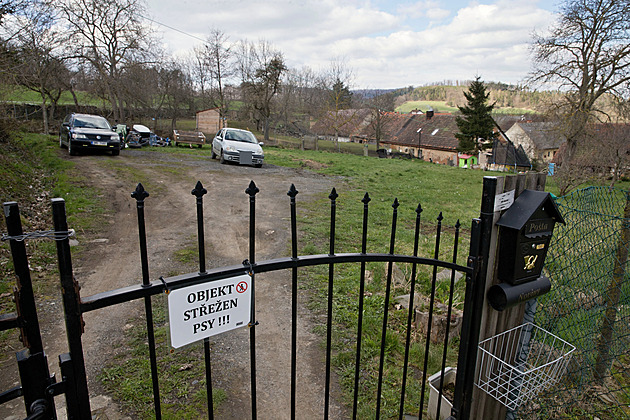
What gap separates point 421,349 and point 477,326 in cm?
158

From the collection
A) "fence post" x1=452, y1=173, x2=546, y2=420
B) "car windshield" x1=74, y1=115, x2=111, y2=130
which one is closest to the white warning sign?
"fence post" x1=452, y1=173, x2=546, y2=420

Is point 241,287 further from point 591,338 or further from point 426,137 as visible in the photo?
point 426,137

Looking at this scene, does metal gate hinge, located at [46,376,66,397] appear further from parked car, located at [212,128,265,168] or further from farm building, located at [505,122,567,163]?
A: farm building, located at [505,122,567,163]

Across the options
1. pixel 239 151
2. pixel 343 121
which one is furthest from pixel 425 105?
pixel 239 151

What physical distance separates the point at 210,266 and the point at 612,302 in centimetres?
500

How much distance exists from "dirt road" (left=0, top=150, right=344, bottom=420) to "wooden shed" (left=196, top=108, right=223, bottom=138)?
76.2 ft

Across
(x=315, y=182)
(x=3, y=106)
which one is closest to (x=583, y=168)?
(x=315, y=182)

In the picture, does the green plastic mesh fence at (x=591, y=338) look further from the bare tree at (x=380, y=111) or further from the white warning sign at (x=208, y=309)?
the bare tree at (x=380, y=111)

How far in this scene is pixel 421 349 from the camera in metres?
3.77

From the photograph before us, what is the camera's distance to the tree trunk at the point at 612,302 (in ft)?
11.8

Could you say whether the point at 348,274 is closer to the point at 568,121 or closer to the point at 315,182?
the point at 315,182

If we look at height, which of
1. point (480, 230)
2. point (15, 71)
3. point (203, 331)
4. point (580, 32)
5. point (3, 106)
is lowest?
point (203, 331)

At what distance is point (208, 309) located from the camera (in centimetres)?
156

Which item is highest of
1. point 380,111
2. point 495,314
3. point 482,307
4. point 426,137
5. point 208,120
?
point 380,111
